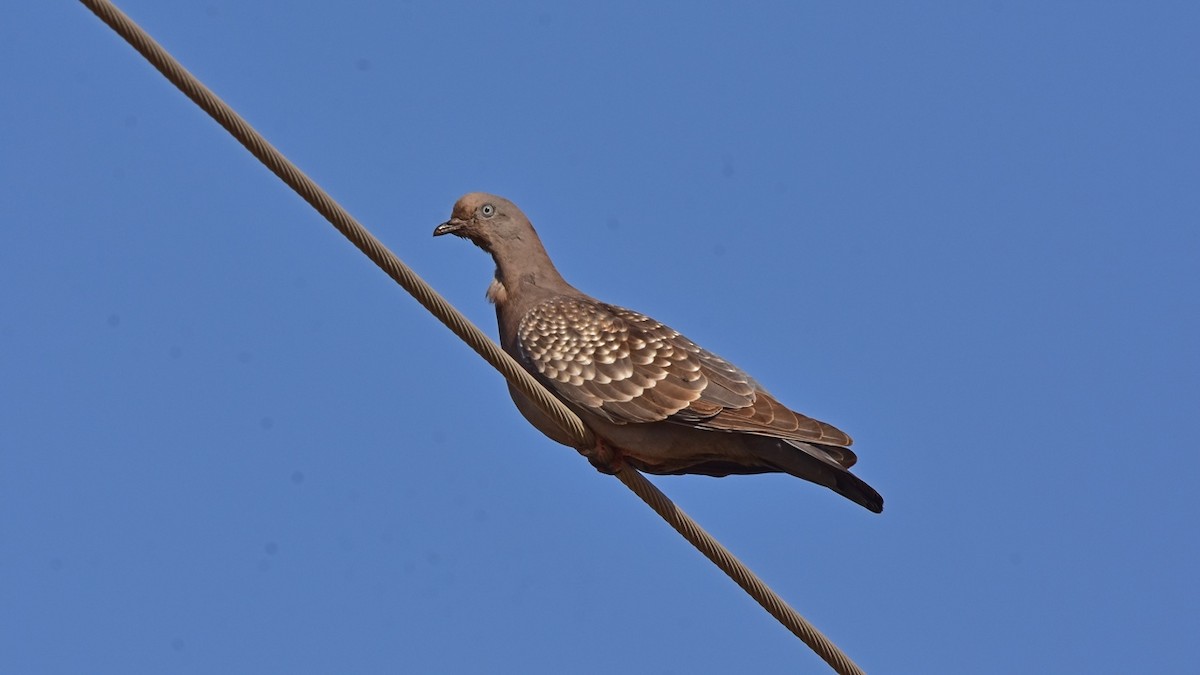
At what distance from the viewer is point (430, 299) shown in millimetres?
5648

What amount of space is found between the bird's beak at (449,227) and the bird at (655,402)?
616 mm

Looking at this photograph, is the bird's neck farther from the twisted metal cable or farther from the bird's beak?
the twisted metal cable

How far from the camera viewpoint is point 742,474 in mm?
7930

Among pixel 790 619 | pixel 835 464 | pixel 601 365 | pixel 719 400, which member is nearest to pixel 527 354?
pixel 601 365

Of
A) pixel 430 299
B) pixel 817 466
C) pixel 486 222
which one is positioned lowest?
pixel 430 299

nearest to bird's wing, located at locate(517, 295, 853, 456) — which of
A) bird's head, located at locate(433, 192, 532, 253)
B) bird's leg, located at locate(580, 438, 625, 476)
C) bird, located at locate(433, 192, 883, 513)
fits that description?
bird, located at locate(433, 192, 883, 513)

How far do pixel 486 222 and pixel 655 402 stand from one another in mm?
1776

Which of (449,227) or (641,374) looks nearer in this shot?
(641,374)

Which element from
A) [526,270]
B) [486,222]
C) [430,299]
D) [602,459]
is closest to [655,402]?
[602,459]

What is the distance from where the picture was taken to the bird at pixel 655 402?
7398 mm

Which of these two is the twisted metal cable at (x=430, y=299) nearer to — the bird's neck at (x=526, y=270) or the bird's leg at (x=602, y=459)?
the bird's leg at (x=602, y=459)

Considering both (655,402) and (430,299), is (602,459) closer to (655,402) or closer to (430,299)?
(655,402)

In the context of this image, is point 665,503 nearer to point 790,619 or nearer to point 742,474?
point 790,619

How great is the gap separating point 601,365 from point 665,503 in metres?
1.72
